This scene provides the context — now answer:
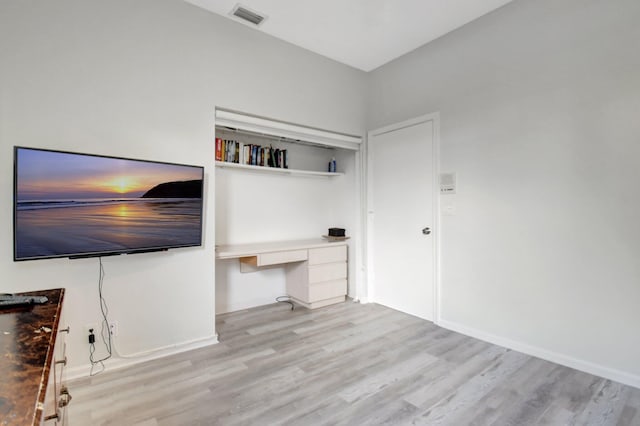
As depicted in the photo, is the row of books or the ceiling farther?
the row of books

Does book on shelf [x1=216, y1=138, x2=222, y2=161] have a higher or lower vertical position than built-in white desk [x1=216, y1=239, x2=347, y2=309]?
higher

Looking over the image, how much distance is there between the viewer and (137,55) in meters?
2.45

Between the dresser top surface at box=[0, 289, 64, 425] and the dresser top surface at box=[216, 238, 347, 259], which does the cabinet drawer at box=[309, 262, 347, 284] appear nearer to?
the dresser top surface at box=[216, 238, 347, 259]

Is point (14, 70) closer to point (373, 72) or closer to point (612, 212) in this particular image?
point (373, 72)

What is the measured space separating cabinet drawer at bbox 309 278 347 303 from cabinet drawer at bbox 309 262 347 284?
0.18 ft

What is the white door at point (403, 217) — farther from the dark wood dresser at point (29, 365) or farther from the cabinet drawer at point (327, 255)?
the dark wood dresser at point (29, 365)

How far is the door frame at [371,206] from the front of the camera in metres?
3.24

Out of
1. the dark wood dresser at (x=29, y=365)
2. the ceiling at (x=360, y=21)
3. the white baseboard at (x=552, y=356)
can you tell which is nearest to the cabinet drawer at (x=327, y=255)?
the white baseboard at (x=552, y=356)

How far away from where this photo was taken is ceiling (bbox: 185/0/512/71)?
8.80 ft

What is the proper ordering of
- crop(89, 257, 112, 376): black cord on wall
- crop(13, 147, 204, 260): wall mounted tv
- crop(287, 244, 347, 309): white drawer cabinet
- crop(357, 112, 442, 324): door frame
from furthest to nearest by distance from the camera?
1. crop(287, 244, 347, 309): white drawer cabinet
2. crop(357, 112, 442, 324): door frame
3. crop(89, 257, 112, 376): black cord on wall
4. crop(13, 147, 204, 260): wall mounted tv

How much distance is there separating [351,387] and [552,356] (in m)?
1.63

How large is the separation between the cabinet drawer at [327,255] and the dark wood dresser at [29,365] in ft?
8.33

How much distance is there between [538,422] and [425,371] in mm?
714

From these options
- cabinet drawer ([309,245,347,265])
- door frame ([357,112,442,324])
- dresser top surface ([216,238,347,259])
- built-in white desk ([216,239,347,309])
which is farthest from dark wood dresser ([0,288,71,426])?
door frame ([357,112,442,324])
